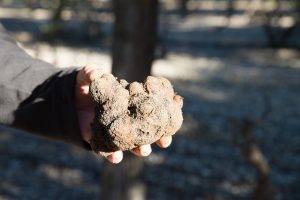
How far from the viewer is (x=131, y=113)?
1.38 m

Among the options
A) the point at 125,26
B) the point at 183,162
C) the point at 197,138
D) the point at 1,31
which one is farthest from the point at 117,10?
the point at 197,138

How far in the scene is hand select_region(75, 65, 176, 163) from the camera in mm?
1473

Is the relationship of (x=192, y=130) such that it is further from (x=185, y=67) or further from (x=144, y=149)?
(x=144, y=149)

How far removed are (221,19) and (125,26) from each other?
18.7 meters

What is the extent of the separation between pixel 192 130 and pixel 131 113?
226 inches

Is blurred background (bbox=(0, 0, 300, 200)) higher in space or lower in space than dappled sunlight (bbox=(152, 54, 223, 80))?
higher

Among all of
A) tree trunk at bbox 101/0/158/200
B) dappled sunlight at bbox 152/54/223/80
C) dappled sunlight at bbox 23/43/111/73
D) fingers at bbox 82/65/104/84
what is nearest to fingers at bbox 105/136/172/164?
fingers at bbox 82/65/104/84

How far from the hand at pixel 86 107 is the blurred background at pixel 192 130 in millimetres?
1460

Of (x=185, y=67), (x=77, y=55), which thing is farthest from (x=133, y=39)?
(x=77, y=55)

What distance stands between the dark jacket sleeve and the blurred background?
4.71ft

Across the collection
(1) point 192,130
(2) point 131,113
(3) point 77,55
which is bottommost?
(3) point 77,55

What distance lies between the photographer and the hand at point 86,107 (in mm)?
1473

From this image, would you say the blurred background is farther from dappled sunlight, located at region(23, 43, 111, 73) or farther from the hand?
the hand

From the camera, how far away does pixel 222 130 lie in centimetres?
707
